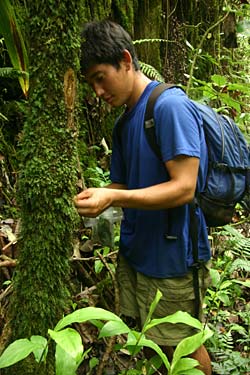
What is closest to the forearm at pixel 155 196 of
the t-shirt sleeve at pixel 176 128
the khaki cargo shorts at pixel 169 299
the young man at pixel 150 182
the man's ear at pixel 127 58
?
the young man at pixel 150 182

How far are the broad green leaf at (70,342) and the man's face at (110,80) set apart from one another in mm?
1247

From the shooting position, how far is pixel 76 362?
1.26m

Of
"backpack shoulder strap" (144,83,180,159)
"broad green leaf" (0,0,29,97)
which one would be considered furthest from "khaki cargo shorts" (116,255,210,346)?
"broad green leaf" (0,0,29,97)

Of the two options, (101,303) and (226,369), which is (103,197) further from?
(226,369)

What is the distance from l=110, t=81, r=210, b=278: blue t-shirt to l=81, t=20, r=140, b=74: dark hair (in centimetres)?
23

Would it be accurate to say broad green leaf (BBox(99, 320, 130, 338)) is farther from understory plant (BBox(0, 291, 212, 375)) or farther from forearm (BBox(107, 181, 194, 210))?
forearm (BBox(107, 181, 194, 210))

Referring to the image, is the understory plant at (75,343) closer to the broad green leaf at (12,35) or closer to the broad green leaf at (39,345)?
the broad green leaf at (39,345)

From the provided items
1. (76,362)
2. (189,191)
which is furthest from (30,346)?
(189,191)

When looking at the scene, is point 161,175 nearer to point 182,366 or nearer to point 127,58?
point 127,58

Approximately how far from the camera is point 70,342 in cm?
122

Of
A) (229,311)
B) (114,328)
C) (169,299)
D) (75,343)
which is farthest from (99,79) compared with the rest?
(229,311)

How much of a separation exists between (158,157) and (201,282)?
2.35 feet

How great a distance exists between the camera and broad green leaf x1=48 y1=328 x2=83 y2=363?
120 centimetres

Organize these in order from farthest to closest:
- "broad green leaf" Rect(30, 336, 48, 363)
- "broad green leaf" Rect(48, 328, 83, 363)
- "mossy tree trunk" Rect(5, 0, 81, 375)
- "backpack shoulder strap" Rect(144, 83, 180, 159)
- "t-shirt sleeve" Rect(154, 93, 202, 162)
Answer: "backpack shoulder strap" Rect(144, 83, 180, 159)
"t-shirt sleeve" Rect(154, 93, 202, 162)
"mossy tree trunk" Rect(5, 0, 81, 375)
"broad green leaf" Rect(30, 336, 48, 363)
"broad green leaf" Rect(48, 328, 83, 363)
